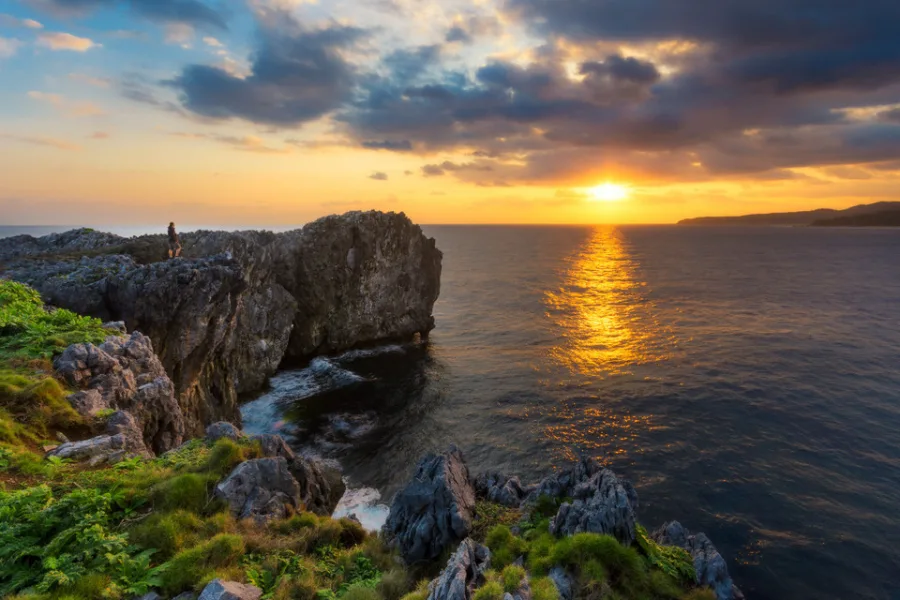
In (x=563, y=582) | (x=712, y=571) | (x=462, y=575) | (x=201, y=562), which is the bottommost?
(x=712, y=571)

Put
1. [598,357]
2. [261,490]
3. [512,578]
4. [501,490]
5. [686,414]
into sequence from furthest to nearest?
[598,357] < [686,414] < [501,490] < [261,490] < [512,578]

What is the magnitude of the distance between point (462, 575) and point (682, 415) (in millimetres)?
40296

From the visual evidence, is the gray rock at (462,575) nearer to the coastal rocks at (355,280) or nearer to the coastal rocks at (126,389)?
the coastal rocks at (126,389)

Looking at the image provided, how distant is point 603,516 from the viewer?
52.0 feet

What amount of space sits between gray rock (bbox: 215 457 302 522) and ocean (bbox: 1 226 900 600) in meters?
16.6

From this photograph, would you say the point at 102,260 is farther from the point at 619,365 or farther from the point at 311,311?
the point at 619,365

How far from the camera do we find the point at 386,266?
7475cm

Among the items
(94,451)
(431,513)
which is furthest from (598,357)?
(94,451)

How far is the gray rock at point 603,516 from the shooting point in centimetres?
1581

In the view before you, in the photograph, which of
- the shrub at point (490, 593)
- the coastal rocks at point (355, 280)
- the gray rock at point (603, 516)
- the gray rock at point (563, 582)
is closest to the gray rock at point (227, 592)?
the shrub at point (490, 593)

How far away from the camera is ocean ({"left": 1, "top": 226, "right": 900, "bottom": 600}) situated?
28734mm

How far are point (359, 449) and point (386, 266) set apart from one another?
129 feet

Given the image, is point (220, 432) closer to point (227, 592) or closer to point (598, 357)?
point (227, 592)

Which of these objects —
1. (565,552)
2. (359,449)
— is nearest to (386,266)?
(359,449)
